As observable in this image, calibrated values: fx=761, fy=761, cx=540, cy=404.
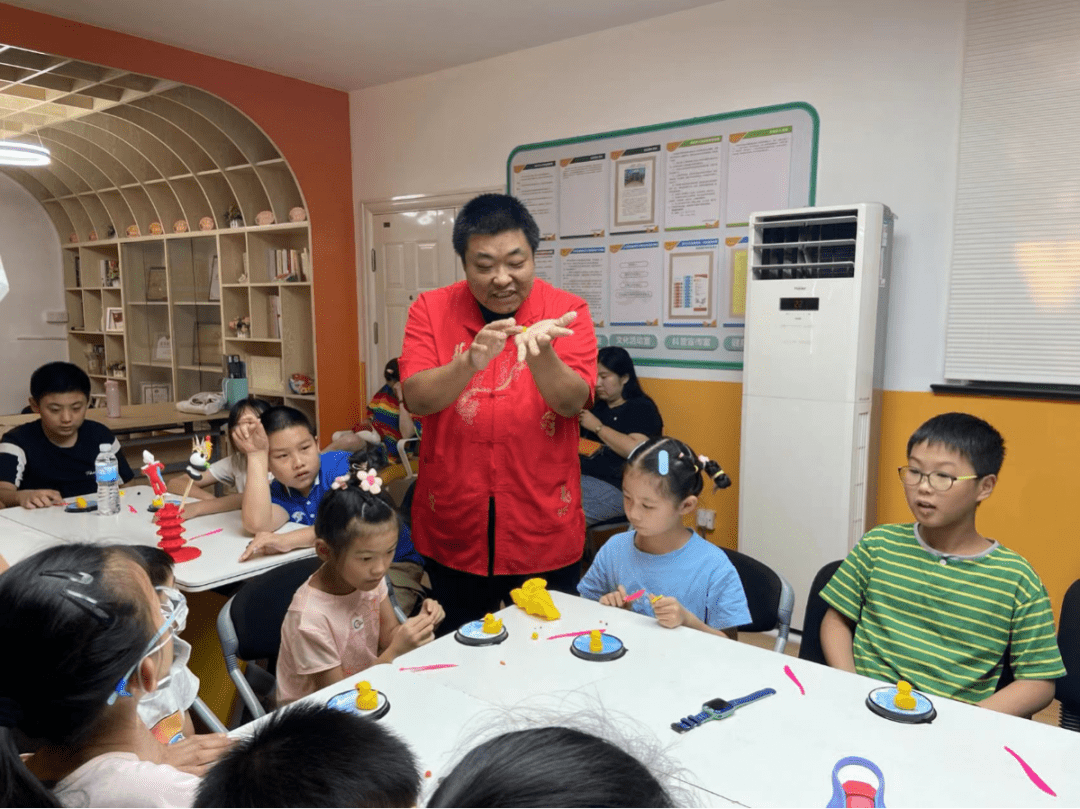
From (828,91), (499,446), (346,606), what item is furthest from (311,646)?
(828,91)

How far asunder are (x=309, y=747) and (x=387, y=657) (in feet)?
3.50

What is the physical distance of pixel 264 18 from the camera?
3.75m

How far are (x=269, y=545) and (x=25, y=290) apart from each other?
7017mm

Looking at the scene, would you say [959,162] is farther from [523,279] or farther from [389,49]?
[389,49]

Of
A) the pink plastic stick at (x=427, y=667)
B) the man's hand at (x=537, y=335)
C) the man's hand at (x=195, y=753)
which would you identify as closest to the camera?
the man's hand at (x=195, y=753)

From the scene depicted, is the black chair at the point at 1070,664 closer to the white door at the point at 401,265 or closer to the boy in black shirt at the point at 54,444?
the boy in black shirt at the point at 54,444

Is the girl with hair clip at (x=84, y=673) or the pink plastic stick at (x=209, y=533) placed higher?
the girl with hair clip at (x=84, y=673)

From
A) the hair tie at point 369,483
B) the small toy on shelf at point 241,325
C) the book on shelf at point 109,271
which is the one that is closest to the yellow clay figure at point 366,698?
the hair tie at point 369,483

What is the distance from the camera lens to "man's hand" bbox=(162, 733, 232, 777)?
3.81ft

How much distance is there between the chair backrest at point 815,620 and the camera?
1833 mm

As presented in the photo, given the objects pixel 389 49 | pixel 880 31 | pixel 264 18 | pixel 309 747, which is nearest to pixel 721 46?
pixel 880 31

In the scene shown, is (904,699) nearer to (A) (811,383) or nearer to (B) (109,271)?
(A) (811,383)

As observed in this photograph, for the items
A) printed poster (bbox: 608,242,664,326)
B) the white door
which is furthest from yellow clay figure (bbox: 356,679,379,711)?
the white door

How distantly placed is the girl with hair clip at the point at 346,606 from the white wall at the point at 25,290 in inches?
287
